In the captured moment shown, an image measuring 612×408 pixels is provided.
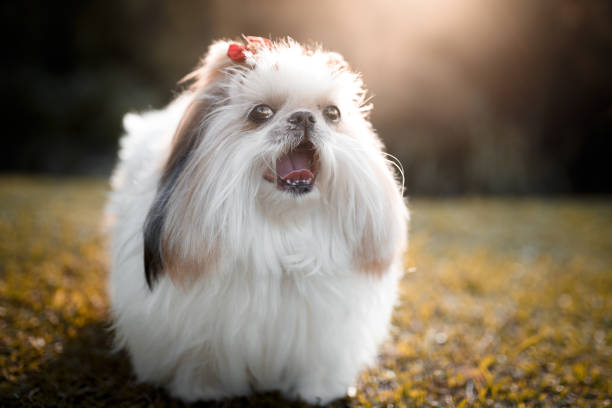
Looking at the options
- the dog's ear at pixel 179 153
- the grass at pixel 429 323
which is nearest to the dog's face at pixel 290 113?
the dog's ear at pixel 179 153

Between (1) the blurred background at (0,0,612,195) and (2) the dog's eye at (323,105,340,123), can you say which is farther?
(1) the blurred background at (0,0,612,195)

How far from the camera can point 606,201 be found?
7.53 m

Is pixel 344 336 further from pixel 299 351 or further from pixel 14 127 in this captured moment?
pixel 14 127

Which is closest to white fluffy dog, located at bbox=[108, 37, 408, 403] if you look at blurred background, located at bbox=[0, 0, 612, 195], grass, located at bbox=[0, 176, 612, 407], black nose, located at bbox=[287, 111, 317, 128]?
black nose, located at bbox=[287, 111, 317, 128]

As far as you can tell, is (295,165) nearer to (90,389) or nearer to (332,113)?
(332,113)

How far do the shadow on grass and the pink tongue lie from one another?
105cm

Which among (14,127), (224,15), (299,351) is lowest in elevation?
(299,351)

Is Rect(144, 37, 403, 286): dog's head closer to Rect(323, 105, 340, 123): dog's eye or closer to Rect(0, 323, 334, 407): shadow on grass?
Rect(323, 105, 340, 123): dog's eye

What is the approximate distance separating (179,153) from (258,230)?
1.38 ft

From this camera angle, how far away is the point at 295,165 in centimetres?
160

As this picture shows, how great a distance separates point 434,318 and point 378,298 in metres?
1.26

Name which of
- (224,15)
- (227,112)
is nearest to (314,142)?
(227,112)

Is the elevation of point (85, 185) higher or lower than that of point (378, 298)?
higher

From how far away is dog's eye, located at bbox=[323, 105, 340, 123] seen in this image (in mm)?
1645
